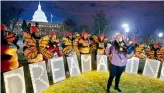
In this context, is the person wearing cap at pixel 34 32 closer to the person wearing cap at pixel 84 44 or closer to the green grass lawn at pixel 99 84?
the green grass lawn at pixel 99 84

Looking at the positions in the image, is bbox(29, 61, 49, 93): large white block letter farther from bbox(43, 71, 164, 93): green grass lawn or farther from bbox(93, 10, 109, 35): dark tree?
bbox(93, 10, 109, 35): dark tree

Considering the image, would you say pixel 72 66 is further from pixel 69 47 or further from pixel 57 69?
pixel 69 47

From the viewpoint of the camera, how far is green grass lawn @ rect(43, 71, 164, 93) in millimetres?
8648

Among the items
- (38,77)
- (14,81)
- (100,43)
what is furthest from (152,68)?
(14,81)

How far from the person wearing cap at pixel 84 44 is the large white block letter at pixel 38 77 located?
4.07 meters

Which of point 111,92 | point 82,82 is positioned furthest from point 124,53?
point 82,82

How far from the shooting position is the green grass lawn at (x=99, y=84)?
340 inches

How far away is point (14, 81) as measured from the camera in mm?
6680

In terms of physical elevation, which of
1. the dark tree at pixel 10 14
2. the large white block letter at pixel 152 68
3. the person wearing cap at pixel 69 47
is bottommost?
the large white block letter at pixel 152 68

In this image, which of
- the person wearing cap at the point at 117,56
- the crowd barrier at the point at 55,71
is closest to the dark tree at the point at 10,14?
the crowd barrier at the point at 55,71

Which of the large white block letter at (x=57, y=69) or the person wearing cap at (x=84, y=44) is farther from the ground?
the person wearing cap at (x=84, y=44)

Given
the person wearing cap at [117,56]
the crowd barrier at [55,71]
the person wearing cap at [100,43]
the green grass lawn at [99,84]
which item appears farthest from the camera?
the person wearing cap at [100,43]

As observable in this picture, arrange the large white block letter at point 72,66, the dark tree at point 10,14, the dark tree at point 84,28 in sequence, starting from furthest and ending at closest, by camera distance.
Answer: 1. the dark tree at point 84,28
2. the dark tree at point 10,14
3. the large white block letter at point 72,66

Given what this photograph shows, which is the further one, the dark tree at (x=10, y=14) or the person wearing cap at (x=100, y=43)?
the dark tree at (x=10, y=14)
